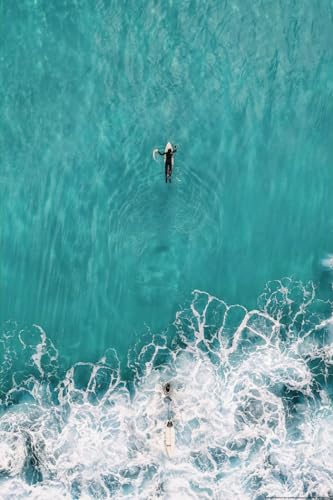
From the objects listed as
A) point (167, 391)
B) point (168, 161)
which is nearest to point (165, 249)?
point (168, 161)

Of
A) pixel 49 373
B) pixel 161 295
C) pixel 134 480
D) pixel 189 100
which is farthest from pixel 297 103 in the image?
pixel 134 480

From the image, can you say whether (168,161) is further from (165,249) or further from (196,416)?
(196,416)

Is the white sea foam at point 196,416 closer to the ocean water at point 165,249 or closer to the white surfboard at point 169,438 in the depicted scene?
the ocean water at point 165,249

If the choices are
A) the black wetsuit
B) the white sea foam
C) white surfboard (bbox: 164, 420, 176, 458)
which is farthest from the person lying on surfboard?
white surfboard (bbox: 164, 420, 176, 458)

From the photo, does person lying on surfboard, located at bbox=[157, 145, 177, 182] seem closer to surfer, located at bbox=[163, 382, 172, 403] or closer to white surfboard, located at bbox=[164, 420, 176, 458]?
surfer, located at bbox=[163, 382, 172, 403]

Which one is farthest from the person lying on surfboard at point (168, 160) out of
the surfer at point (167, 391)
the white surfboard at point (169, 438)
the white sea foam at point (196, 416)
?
the white surfboard at point (169, 438)
